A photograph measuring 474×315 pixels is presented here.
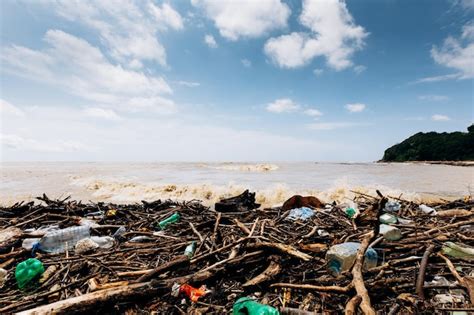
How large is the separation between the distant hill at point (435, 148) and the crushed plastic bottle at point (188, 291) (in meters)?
79.4

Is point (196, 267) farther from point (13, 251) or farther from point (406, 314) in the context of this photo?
point (13, 251)

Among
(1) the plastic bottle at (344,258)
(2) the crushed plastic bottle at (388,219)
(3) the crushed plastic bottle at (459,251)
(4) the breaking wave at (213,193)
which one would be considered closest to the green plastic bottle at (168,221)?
(1) the plastic bottle at (344,258)

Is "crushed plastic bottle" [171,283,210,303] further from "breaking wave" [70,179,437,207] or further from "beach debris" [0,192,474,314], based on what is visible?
"breaking wave" [70,179,437,207]

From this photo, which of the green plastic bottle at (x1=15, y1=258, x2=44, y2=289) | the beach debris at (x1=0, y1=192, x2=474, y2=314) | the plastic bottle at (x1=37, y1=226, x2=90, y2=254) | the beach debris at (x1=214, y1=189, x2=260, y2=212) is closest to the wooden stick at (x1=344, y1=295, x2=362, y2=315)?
the beach debris at (x1=0, y1=192, x2=474, y2=314)

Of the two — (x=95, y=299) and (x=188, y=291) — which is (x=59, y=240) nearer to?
(x=95, y=299)

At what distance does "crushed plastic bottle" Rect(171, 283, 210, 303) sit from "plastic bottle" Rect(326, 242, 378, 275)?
A: 1.24 m

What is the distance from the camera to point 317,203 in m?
6.68

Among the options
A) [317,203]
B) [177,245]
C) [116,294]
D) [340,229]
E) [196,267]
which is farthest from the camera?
[317,203]

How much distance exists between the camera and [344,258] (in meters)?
2.66

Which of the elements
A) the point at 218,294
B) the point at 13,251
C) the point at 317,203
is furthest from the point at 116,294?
the point at 317,203

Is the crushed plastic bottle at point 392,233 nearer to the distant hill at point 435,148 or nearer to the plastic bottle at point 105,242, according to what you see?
the plastic bottle at point 105,242

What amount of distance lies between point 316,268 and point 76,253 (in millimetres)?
2972

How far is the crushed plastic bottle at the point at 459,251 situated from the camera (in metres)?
2.83

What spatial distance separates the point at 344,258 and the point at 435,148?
8695 cm
